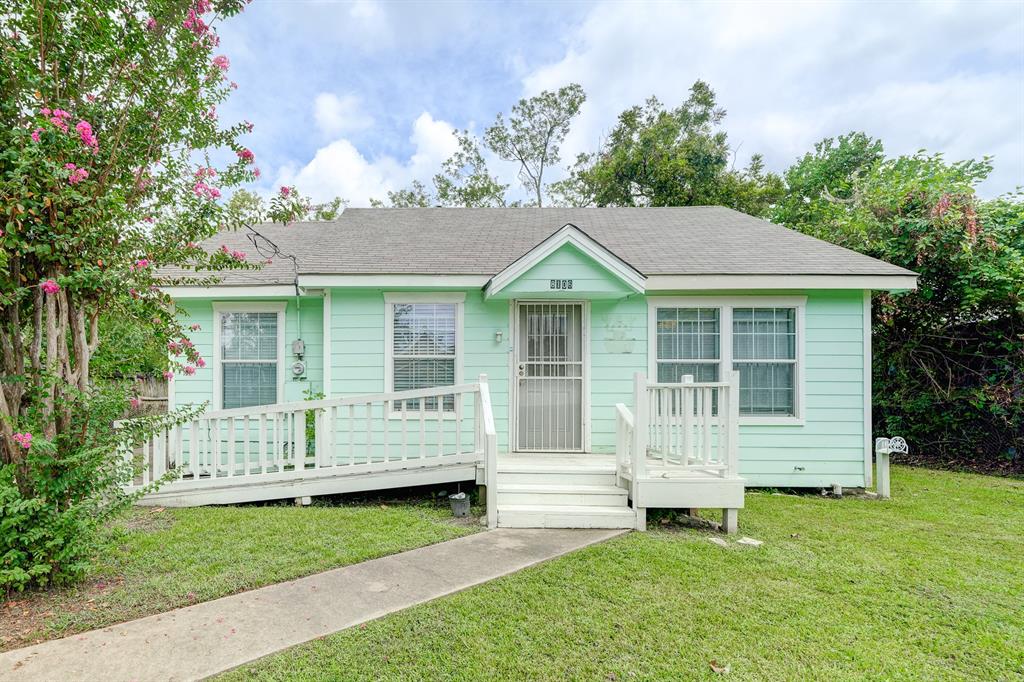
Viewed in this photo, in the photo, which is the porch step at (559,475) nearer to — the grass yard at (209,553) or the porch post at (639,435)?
the porch post at (639,435)

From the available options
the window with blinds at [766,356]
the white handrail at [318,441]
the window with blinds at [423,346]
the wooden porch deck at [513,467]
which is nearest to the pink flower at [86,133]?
the wooden porch deck at [513,467]

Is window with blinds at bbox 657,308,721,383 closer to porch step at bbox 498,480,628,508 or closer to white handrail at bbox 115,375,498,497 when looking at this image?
porch step at bbox 498,480,628,508

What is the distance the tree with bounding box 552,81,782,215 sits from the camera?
16281 millimetres

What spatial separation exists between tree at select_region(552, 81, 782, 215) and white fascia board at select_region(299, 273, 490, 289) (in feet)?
41.2

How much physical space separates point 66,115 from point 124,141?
478 millimetres

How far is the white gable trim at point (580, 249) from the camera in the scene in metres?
5.68

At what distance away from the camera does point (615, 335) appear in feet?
21.2

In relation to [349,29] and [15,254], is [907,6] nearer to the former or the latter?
[349,29]

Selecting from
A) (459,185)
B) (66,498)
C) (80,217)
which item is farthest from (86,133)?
(459,185)

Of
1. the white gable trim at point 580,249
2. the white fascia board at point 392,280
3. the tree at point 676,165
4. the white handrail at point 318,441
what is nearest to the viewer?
the white handrail at point 318,441

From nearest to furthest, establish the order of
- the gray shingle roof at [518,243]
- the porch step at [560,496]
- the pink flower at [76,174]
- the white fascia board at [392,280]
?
the pink flower at [76,174] < the porch step at [560,496] < the white fascia board at [392,280] < the gray shingle roof at [518,243]

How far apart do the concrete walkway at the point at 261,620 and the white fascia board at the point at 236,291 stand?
14.2ft

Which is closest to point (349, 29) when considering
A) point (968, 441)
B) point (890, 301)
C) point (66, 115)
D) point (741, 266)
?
point (66, 115)

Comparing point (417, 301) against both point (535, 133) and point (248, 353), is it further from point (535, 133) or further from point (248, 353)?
point (535, 133)
